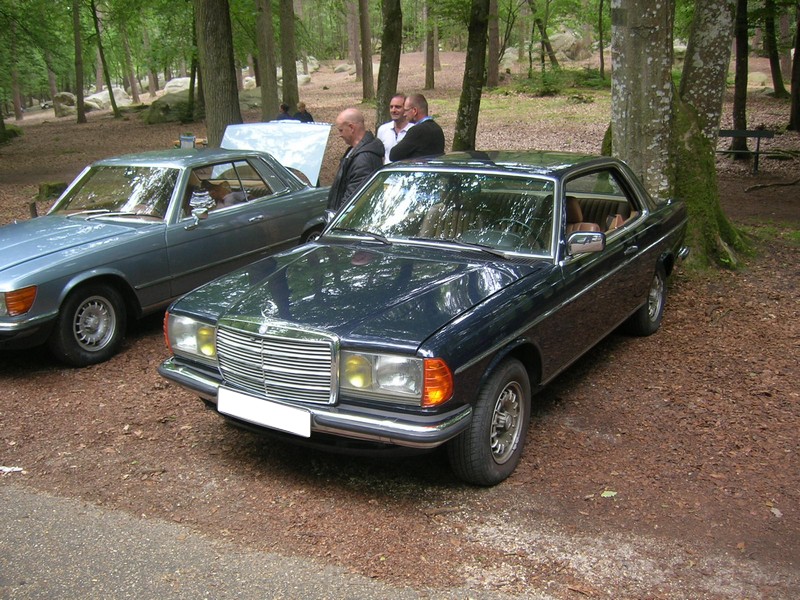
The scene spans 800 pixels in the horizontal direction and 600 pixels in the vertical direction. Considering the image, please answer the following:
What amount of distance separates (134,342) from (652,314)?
14.8 feet

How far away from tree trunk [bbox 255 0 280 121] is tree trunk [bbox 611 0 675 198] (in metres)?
12.4

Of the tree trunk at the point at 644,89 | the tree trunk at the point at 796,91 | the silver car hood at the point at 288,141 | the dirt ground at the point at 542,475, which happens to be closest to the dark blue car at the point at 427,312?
the dirt ground at the point at 542,475

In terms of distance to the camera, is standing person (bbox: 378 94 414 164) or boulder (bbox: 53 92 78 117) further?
boulder (bbox: 53 92 78 117)

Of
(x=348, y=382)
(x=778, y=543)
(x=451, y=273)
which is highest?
(x=451, y=273)

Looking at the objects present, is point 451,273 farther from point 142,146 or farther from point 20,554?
point 142,146

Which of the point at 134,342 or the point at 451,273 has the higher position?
the point at 451,273

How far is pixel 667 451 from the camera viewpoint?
175 inches

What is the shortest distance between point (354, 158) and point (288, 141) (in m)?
2.78

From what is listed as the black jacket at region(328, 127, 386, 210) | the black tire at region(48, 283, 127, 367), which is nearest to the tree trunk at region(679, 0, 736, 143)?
the black jacket at region(328, 127, 386, 210)

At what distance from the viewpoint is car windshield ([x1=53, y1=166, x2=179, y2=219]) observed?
6648 mm

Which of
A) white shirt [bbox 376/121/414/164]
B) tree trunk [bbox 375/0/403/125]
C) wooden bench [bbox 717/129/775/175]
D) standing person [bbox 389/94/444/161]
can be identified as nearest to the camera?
standing person [bbox 389/94/444/161]

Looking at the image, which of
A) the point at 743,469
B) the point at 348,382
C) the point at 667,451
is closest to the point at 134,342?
the point at 348,382

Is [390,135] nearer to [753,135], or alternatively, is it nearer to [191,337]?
[191,337]

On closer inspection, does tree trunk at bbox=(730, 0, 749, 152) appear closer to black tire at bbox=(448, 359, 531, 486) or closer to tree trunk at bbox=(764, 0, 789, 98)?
tree trunk at bbox=(764, 0, 789, 98)
